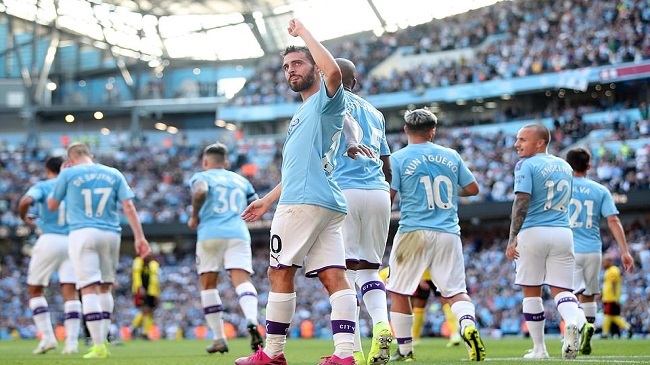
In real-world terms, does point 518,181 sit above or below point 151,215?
below

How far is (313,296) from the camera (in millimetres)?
32969

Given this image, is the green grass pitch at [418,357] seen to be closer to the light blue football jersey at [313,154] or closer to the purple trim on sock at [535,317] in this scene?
the purple trim on sock at [535,317]

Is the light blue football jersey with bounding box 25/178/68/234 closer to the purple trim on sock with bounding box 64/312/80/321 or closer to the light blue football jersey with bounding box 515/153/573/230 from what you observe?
the purple trim on sock with bounding box 64/312/80/321

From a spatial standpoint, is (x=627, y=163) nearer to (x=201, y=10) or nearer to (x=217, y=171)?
(x=217, y=171)

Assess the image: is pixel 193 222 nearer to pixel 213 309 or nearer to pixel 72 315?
pixel 213 309

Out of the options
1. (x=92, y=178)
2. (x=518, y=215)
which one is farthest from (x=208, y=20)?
(x=518, y=215)

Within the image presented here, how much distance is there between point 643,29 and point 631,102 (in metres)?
3.38

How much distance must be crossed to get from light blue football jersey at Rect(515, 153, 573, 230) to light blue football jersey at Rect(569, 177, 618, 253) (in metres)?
2.11

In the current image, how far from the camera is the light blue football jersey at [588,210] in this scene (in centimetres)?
1208

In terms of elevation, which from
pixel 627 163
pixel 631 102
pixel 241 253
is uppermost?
pixel 631 102

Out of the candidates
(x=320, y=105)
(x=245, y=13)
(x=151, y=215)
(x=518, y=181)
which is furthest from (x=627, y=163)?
(x=245, y=13)

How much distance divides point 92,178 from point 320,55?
597cm

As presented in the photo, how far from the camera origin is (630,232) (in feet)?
104

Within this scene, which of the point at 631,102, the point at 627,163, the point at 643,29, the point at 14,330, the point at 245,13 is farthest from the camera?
the point at 245,13
